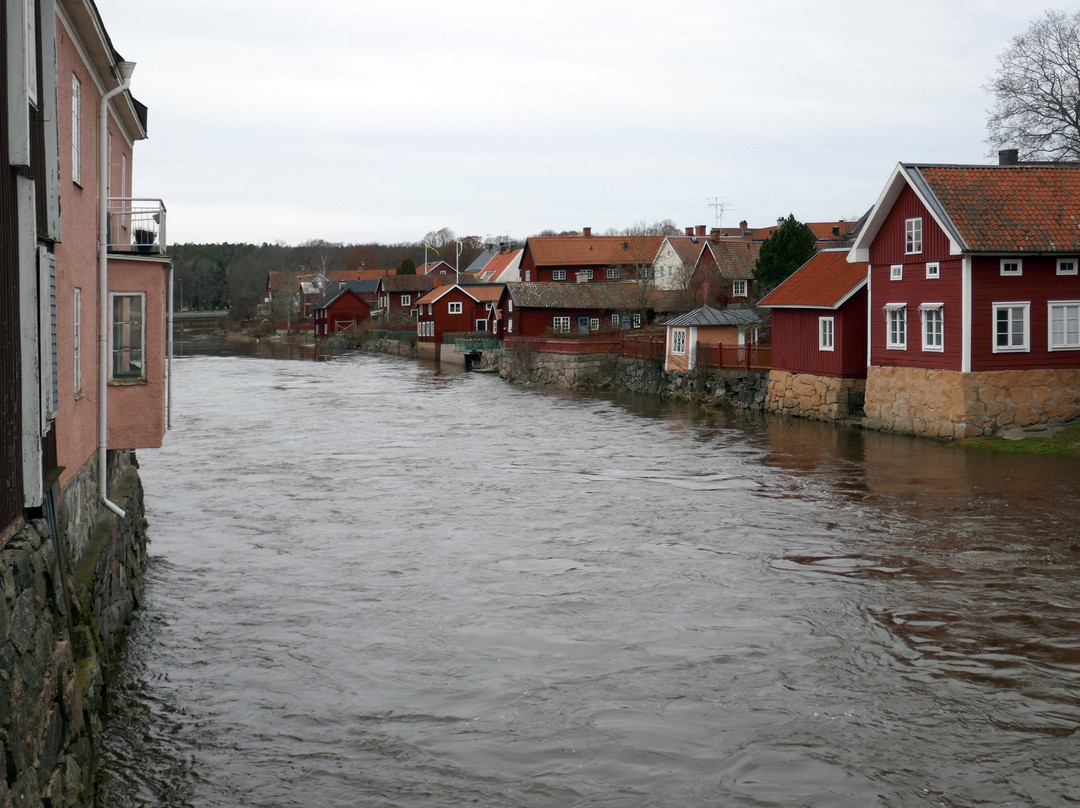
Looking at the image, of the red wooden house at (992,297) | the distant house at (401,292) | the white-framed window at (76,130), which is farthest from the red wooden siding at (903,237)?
the distant house at (401,292)

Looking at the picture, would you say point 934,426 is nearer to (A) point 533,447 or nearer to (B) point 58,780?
(A) point 533,447

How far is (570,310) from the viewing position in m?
57.1

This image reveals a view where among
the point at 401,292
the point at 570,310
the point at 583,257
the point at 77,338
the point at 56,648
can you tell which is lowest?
the point at 56,648

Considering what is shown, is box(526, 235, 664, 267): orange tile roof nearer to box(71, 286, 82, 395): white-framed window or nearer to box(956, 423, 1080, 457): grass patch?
box(956, 423, 1080, 457): grass patch

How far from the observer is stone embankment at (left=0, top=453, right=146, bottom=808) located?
592 centimetres

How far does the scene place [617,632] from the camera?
11812 millimetres

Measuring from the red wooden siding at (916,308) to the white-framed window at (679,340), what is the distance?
38.0 ft

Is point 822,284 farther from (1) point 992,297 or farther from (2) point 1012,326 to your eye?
(2) point 1012,326

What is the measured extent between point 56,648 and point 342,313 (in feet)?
289

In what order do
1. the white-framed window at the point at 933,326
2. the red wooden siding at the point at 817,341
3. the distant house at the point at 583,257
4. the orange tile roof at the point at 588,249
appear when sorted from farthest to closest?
the orange tile roof at the point at 588,249 < the distant house at the point at 583,257 < the red wooden siding at the point at 817,341 < the white-framed window at the point at 933,326

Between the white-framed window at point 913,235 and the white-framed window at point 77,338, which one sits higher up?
the white-framed window at point 913,235

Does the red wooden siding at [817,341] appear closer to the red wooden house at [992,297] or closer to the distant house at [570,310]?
the red wooden house at [992,297]

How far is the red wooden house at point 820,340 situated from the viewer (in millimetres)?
29625

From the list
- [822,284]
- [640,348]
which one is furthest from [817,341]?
[640,348]
